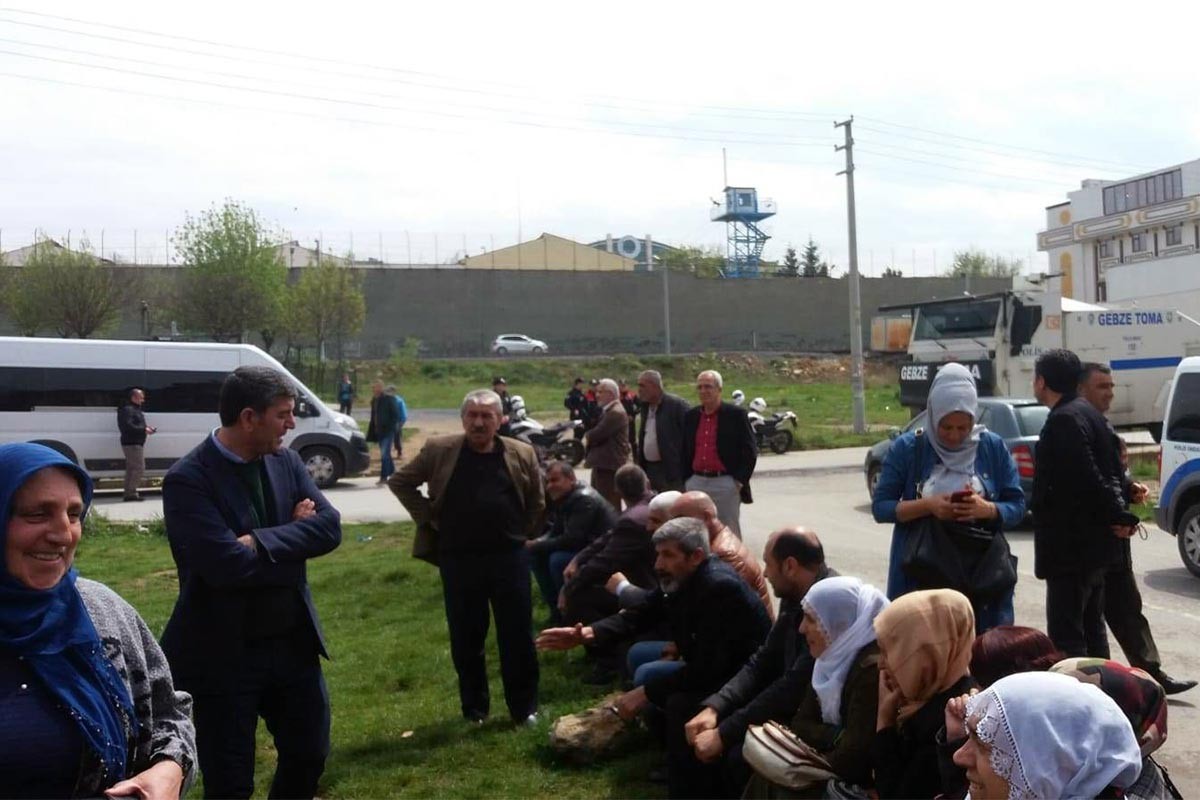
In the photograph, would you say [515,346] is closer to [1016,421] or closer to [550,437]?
[550,437]

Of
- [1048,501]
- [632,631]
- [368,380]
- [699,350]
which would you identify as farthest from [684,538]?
[699,350]

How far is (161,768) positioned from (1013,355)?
20607mm

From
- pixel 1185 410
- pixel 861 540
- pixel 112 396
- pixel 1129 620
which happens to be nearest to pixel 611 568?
pixel 1129 620

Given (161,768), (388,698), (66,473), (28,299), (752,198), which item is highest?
(752,198)

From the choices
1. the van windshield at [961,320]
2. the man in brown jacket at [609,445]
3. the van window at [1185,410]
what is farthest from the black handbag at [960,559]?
the van windshield at [961,320]

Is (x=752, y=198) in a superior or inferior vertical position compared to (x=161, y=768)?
superior

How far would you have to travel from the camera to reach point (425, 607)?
10258 mm

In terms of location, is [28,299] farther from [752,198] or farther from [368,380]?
[752,198]

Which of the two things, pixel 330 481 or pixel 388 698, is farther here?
pixel 330 481

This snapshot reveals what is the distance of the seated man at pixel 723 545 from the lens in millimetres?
5836

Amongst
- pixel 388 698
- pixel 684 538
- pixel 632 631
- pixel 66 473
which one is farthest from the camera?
pixel 388 698

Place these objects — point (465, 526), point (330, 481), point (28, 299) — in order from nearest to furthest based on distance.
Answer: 1. point (465, 526)
2. point (330, 481)
3. point (28, 299)

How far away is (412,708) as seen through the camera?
7109 mm

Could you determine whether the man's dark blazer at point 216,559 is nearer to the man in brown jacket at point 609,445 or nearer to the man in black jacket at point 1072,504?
the man in black jacket at point 1072,504
